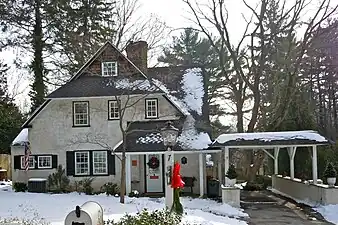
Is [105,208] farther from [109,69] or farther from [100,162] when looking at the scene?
[109,69]

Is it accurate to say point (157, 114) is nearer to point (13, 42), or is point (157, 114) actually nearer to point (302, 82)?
point (13, 42)

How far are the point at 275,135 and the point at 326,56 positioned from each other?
53.0 ft

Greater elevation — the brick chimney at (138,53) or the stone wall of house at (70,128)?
the brick chimney at (138,53)

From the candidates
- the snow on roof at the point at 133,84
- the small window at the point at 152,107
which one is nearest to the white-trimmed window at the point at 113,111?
the snow on roof at the point at 133,84

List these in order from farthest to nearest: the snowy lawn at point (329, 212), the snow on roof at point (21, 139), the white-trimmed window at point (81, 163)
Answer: the snow on roof at point (21, 139), the white-trimmed window at point (81, 163), the snowy lawn at point (329, 212)

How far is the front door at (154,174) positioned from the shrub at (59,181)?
12.7 feet

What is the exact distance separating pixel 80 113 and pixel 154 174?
15.5ft

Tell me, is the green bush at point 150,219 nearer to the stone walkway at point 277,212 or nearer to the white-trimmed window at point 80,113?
the stone walkway at point 277,212

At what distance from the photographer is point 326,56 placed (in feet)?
114

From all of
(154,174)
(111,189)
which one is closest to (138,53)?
(154,174)

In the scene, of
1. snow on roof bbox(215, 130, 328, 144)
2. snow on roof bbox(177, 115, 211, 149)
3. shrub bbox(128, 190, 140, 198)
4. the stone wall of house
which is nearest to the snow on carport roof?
snow on roof bbox(215, 130, 328, 144)

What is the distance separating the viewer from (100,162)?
24594mm

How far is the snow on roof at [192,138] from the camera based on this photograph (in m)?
22.5

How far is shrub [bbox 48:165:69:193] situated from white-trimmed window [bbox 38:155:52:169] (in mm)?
589
